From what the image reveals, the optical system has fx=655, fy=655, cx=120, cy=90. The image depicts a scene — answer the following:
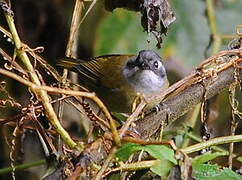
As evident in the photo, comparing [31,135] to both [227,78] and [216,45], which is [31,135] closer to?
[216,45]

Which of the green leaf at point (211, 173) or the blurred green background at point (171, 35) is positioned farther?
the blurred green background at point (171, 35)

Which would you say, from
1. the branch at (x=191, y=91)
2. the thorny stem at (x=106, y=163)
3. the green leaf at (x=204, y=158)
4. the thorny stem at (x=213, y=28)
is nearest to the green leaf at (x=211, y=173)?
the green leaf at (x=204, y=158)

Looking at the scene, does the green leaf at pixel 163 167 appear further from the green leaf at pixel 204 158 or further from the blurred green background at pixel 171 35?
the blurred green background at pixel 171 35

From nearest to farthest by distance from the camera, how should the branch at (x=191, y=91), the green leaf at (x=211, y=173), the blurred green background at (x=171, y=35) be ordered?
the green leaf at (x=211, y=173) < the branch at (x=191, y=91) < the blurred green background at (x=171, y=35)

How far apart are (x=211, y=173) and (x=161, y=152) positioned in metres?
0.20

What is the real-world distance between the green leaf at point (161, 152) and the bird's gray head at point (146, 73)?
1.44 metres

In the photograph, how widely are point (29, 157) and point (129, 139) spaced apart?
2.58 meters

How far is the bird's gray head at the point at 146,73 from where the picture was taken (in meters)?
2.95

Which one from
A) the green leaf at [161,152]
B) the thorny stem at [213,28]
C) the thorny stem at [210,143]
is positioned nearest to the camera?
the green leaf at [161,152]

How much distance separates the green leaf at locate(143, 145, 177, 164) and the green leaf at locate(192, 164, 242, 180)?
0.12 metres

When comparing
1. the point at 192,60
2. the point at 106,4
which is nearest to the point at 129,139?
the point at 106,4

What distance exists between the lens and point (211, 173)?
1619mm

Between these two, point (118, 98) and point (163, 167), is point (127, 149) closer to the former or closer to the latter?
point (163, 167)

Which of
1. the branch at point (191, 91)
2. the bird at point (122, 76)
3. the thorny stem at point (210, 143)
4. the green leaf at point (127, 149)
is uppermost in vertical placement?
the bird at point (122, 76)
